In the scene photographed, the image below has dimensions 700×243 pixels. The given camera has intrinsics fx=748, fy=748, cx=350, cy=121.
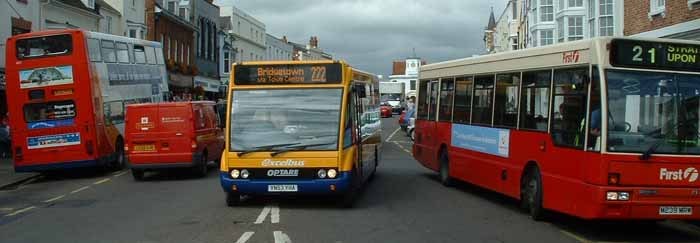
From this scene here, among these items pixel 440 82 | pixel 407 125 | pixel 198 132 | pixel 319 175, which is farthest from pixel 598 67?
pixel 407 125

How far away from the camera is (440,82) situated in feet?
53.7

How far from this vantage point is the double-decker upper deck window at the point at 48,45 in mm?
19797

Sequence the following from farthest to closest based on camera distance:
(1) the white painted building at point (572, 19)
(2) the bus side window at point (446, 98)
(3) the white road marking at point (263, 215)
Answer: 1. (1) the white painted building at point (572, 19)
2. (2) the bus side window at point (446, 98)
3. (3) the white road marking at point (263, 215)

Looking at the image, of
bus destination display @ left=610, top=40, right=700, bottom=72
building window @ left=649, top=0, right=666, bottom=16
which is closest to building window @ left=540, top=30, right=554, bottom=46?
building window @ left=649, top=0, right=666, bottom=16

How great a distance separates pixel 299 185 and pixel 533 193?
3631mm

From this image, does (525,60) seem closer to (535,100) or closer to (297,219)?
(535,100)

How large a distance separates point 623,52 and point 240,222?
5698mm

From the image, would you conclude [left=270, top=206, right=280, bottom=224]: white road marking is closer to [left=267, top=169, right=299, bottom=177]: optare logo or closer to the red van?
[left=267, top=169, right=299, bottom=177]: optare logo

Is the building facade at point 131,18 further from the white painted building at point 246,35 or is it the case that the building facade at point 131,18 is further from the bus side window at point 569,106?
the bus side window at point 569,106

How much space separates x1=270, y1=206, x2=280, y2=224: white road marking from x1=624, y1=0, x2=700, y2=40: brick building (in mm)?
10795

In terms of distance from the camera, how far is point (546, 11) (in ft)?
169

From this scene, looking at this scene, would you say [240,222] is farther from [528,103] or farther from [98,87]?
[98,87]

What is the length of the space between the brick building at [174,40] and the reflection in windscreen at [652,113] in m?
39.9

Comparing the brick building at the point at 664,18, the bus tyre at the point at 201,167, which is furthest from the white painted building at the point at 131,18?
the brick building at the point at 664,18
